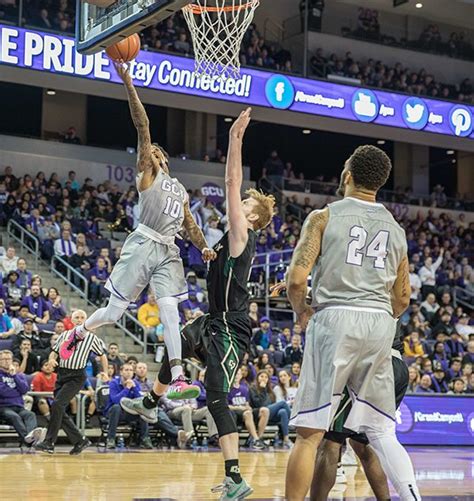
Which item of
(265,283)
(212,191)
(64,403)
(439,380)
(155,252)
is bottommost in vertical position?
(439,380)

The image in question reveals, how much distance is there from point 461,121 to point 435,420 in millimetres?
11614

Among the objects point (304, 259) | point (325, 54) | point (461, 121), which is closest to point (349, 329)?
point (304, 259)

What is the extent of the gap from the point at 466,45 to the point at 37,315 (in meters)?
19.1

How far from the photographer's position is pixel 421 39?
28.5 m

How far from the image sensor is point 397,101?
76.1 feet

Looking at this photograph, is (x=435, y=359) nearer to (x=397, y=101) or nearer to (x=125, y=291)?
(x=397, y=101)

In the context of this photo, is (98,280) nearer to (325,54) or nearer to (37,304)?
(37,304)

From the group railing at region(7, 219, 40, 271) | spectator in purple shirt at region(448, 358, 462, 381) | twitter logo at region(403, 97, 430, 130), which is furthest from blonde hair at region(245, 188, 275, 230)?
twitter logo at region(403, 97, 430, 130)

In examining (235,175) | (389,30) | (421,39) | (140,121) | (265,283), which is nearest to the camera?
(235,175)

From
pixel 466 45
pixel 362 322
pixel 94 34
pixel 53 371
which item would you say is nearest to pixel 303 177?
pixel 466 45

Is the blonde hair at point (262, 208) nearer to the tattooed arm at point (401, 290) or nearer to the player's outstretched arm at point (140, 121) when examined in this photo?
the player's outstretched arm at point (140, 121)

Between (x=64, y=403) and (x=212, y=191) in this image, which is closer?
(x=64, y=403)

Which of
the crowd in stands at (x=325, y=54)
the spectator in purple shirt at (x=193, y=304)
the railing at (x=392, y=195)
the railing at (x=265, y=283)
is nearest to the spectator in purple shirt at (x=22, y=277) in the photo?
the spectator in purple shirt at (x=193, y=304)

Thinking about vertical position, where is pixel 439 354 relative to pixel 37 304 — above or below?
below
